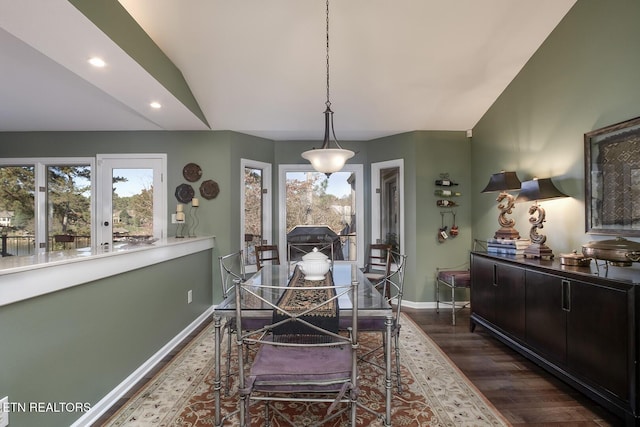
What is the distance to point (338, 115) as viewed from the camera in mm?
3973

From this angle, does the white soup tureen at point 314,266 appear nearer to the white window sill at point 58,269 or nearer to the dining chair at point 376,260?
the white window sill at point 58,269

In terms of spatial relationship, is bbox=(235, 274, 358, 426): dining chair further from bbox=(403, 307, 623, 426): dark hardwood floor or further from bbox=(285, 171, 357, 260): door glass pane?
bbox=(285, 171, 357, 260): door glass pane

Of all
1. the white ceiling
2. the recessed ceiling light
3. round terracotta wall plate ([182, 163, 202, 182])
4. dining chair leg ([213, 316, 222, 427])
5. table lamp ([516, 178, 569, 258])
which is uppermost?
the white ceiling

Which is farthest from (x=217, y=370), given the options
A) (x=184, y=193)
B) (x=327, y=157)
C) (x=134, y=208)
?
(x=134, y=208)

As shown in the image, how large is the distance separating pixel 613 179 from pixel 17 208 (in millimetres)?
6540

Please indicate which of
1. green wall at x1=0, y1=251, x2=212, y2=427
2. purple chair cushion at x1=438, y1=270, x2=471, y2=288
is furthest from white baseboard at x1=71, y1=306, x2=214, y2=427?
purple chair cushion at x1=438, y1=270, x2=471, y2=288

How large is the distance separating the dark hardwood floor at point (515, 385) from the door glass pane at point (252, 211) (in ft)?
8.39

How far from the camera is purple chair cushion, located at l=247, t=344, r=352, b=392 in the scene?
1500mm

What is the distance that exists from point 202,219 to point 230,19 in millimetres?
2394

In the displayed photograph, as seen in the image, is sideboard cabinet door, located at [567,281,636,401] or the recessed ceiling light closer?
sideboard cabinet door, located at [567,281,636,401]

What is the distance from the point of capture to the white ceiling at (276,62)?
8.03 ft

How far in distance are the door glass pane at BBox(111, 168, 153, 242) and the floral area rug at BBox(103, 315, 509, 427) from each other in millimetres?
2119

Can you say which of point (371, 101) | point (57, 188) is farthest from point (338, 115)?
point (57, 188)

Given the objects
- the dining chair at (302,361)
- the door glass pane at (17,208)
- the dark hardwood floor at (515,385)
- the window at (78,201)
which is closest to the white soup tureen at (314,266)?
the dining chair at (302,361)
